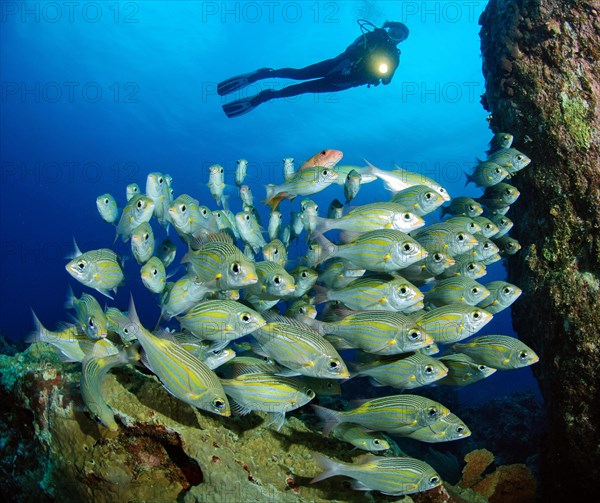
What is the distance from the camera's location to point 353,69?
32.0ft

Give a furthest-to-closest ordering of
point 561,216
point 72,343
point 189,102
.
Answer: point 189,102, point 561,216, point 72,343

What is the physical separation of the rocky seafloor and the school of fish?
0.27 metres

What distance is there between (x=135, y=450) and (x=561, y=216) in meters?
5.17

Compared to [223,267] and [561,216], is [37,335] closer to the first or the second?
[223,267]

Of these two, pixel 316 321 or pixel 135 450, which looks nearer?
pixel 135 450

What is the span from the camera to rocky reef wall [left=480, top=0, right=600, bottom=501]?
411 centimetres

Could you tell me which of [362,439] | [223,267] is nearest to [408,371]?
[362,439]

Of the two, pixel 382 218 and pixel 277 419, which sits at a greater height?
pixel 382 218

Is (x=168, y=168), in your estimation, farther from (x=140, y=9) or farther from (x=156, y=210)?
(x=156, y=210)

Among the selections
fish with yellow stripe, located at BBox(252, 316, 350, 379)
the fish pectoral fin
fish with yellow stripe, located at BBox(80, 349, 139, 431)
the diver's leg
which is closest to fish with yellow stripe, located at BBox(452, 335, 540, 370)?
fish with yellow stripe, located at BBox(252, 316, 350, 379)

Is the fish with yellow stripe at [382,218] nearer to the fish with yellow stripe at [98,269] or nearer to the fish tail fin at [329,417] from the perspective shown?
the fish tail fin at [329,417]

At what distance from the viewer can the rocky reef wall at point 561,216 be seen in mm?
4105

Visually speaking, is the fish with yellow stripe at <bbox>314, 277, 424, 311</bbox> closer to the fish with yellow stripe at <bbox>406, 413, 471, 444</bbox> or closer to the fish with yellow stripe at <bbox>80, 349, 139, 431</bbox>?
the fish with yellow stripe at <bbox>406, 413, 471, 444</bbox>

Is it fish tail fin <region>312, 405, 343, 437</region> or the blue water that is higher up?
the blue water
